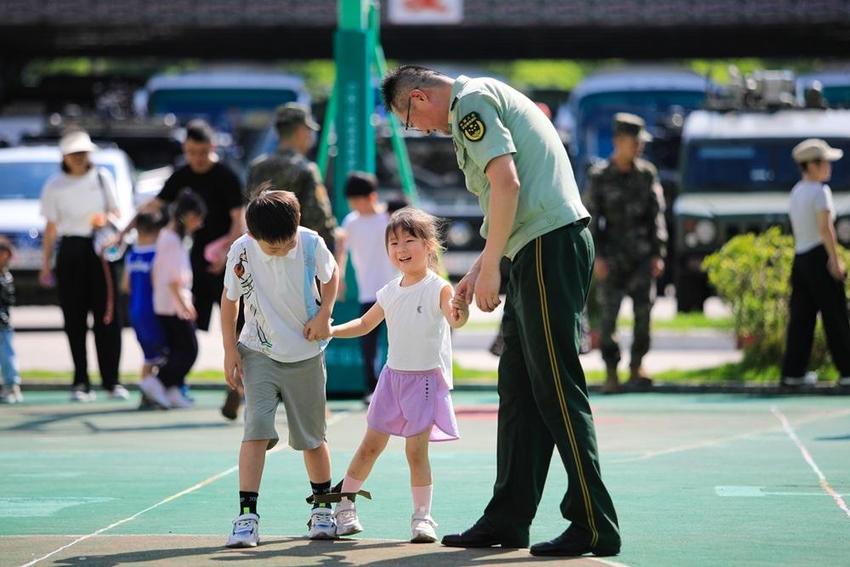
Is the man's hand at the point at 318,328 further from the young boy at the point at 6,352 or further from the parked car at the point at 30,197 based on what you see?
the parked car at the point at 30,197

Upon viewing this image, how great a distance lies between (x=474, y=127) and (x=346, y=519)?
1689 mm

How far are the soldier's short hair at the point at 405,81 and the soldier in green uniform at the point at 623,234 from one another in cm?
719

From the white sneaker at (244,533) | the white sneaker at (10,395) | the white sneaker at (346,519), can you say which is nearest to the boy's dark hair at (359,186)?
the white sneaker at (10,395)

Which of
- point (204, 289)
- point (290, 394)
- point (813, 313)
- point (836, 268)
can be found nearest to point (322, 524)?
point (290, 394)

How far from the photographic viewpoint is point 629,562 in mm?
6793

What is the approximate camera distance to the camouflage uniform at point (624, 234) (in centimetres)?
1423

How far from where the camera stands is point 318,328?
7469 mm

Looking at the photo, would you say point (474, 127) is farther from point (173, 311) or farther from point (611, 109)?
point (611, 109)

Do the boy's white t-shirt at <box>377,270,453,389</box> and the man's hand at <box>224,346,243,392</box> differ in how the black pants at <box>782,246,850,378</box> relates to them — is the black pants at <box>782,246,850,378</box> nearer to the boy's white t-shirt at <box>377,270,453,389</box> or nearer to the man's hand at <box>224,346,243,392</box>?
the boy's white t-shirt at <box>377,270,453,389</box>

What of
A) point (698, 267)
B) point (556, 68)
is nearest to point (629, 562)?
point (698, 267)

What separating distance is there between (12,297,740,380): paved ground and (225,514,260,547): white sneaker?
9253 millimetres

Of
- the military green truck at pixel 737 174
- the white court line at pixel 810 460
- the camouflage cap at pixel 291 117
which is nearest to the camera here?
the white court line at pixel 810 460

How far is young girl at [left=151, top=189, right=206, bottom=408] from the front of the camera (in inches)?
517

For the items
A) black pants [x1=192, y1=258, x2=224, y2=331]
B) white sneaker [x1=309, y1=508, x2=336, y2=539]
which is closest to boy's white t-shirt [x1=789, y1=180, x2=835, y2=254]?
black pants [x1=192, y1=258, x2=224, y2=331]
